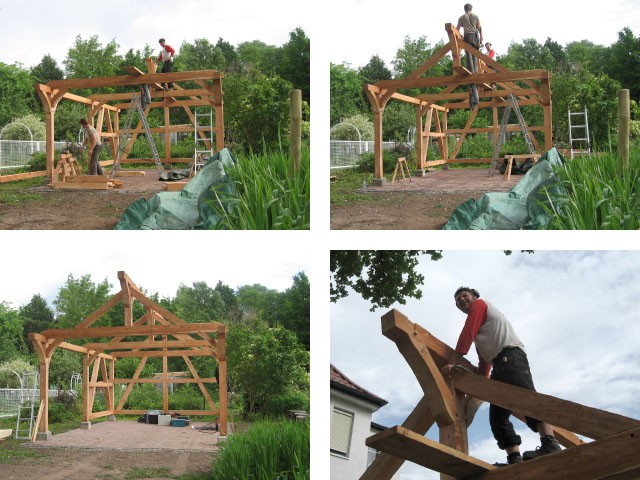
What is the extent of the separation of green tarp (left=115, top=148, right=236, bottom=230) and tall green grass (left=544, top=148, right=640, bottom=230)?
8.73ft

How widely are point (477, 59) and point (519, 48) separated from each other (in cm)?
66

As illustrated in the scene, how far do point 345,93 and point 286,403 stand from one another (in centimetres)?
318

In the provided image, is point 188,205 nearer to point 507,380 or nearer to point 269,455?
point 269,455

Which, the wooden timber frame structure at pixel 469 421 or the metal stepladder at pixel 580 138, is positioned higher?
the metal stepladder at pixel 580 138

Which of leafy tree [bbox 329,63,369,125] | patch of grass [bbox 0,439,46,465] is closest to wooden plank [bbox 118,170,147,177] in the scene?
leafy tree [bbox 329,63,369,125]

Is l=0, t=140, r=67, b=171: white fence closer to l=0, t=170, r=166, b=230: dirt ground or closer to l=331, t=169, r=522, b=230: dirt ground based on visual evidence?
l=0, t=170, r=166, b=230: dirt ground

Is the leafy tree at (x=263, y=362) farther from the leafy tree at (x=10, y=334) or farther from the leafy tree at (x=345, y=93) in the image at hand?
the leafy tree at (x=10, y=334)

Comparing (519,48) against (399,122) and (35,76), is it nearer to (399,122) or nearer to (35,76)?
(399,122)

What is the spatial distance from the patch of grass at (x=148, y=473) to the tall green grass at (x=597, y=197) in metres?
4.34

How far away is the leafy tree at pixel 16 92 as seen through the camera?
1061cm

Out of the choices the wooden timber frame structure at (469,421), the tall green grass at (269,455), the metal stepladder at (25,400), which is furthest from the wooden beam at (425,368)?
the metal stepladder at (25,400)

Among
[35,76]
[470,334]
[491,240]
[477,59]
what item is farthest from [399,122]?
[470,334]

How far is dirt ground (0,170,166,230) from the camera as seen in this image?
684 centimetres

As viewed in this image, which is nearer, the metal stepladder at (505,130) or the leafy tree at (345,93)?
the metal stepladder at (505,130)
